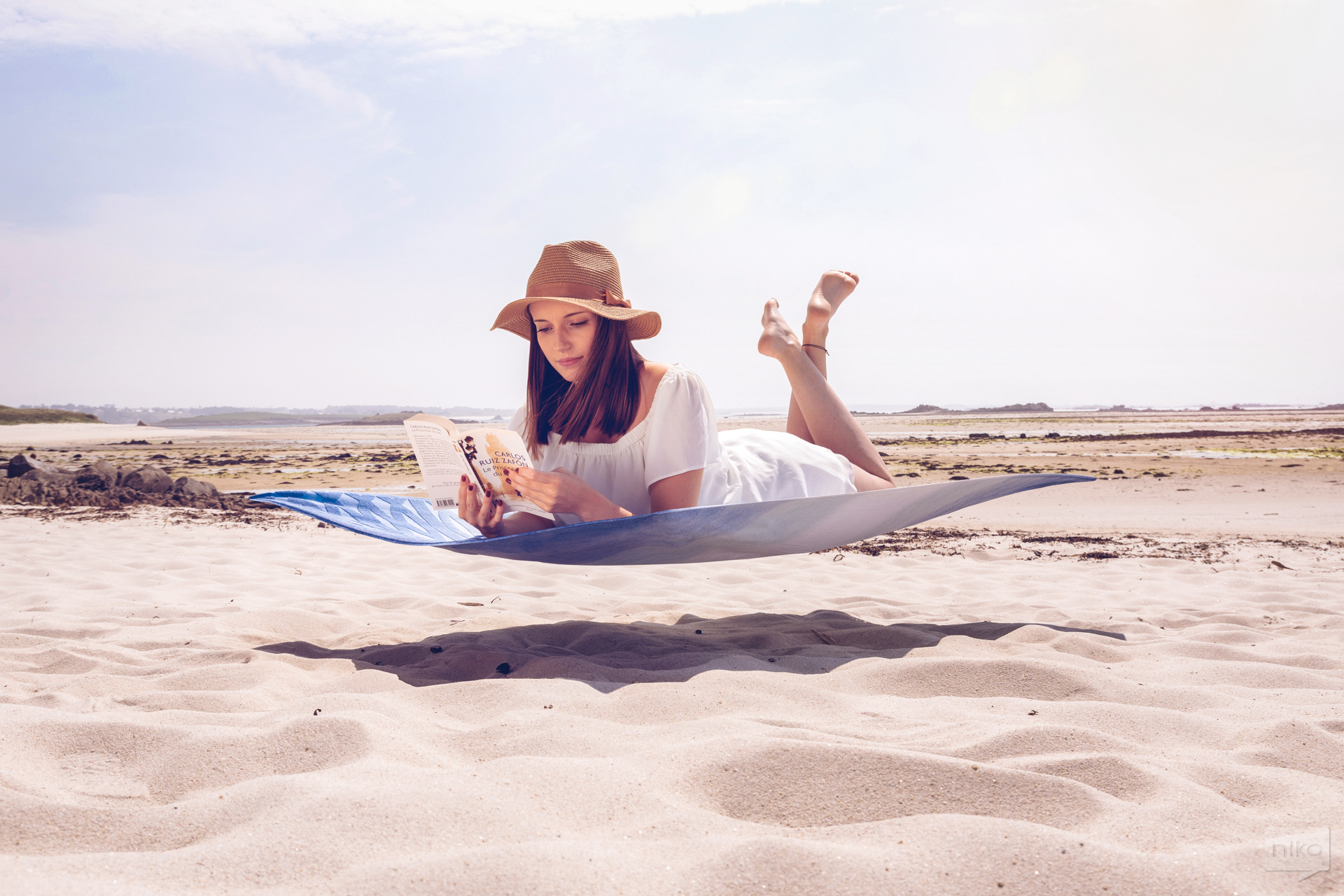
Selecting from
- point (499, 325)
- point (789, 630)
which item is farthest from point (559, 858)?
point (499, 325)

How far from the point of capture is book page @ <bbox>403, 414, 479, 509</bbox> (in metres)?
2.77

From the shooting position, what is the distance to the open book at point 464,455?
2.73 m

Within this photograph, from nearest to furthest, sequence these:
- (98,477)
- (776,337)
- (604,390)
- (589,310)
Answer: (589,310) < (604,390) < (776,337) < (98,477)

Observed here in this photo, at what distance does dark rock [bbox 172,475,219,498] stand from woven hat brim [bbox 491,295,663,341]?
6.41 metres

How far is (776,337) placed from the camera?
12.8 ft

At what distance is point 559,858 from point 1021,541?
5689 millimetres

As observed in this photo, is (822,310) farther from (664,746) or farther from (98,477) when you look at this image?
(98,477)

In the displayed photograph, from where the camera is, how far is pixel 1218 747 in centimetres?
183

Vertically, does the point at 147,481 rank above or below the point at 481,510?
below

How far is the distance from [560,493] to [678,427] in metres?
0.49

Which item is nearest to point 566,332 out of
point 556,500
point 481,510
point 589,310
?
point 589,310

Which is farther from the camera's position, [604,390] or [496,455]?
[604,390]

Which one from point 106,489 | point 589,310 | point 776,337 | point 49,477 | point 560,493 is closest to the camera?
point 560,493

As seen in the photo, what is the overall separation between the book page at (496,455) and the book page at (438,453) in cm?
4
